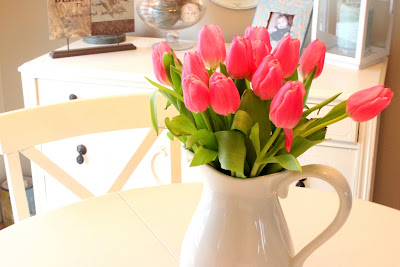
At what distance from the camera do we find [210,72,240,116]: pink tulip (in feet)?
2.00

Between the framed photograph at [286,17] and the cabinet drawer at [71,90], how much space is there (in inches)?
19.2

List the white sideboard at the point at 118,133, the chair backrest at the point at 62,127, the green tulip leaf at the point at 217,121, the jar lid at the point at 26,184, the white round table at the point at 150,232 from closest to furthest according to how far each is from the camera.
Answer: the green tulip leaf at the point at 217,121 < the white round table at the point at 150,232 < the chair backrest at the point at 62,127 < the white sideboard at the point at 118,133 < the jar lid at the point at 26,184

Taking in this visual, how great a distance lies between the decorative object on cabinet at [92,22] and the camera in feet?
6.23

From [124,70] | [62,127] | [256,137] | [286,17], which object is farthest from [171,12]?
[256,137]

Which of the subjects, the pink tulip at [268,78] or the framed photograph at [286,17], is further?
the framed photograph at [286,17]

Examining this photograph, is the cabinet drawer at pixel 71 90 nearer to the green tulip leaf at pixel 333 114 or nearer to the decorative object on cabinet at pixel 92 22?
the decorative object on cabinet at pixel 92 22

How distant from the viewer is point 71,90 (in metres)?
1.86

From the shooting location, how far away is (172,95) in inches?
29.5

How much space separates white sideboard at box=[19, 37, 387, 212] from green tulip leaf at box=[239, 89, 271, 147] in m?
0.92

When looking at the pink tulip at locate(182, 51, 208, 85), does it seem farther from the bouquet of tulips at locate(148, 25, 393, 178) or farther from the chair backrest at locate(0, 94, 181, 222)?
the chair backrest at locate(0, 94, 181, 222)

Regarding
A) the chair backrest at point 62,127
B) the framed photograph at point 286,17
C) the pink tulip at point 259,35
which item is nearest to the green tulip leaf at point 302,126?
the pink tulip at point 259,35

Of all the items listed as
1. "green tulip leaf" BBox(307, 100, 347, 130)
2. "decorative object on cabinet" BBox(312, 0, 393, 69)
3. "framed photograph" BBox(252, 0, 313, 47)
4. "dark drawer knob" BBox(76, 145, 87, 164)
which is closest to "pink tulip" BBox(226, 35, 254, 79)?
"green tulip leaf" BBox(307, 100, 347, 130)

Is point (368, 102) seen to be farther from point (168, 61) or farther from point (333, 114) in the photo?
point (168, 61)

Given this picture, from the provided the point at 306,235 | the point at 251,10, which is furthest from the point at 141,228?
the point at 251,10
